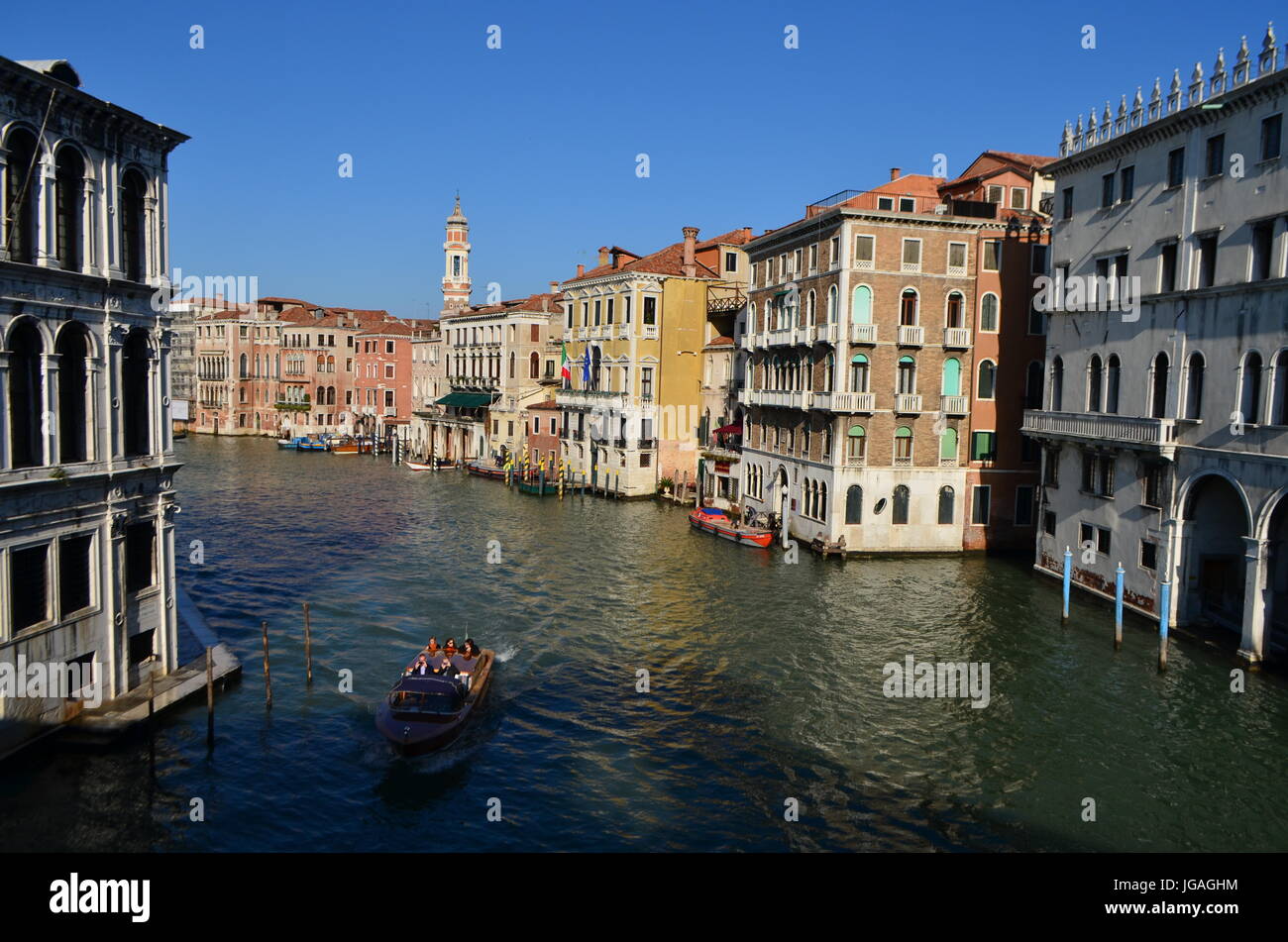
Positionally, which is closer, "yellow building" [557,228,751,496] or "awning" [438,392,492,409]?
"yellow building" [557,228,751,496]

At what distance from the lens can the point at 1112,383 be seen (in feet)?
93.2

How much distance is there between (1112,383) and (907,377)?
9.73 metres

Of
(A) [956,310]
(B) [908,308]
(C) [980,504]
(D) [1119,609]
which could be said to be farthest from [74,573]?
(C) [980,504]

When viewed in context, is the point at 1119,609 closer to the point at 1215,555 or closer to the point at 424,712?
the point at 1215,555

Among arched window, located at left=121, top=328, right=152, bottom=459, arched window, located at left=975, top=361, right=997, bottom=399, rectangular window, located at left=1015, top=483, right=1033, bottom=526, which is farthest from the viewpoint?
rectangular window, located at left=1015, top=483, right=1033, bottom=526

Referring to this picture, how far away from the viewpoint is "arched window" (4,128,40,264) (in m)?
15.4

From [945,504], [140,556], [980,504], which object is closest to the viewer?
[140,556]

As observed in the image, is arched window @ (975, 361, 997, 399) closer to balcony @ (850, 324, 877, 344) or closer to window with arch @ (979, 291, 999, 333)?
window with arch @ (979, 291, 999, 333)

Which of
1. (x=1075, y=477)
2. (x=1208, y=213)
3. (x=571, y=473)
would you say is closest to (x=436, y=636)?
(x=1075, y=477)

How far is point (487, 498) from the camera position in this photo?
5616cm

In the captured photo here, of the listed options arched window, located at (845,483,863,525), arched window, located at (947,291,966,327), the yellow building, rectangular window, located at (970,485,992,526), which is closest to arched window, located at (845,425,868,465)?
arched window, located at (845,483,863,525)

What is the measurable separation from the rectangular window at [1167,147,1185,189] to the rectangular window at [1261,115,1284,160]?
2.69 meters

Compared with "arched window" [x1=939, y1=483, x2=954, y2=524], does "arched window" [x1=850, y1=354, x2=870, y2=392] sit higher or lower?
higher

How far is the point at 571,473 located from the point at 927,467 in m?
28.2
